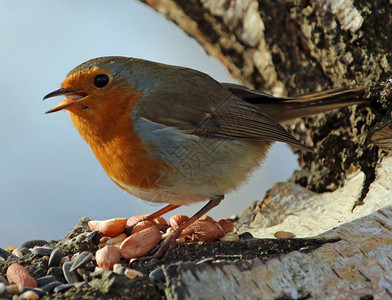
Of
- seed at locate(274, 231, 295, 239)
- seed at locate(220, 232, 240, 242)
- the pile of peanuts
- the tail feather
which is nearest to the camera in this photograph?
the pile of peanuts

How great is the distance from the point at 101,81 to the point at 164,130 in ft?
1.45

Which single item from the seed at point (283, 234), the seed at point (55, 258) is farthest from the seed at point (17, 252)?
the seed at point (283, 234)

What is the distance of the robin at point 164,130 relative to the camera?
2506 millimetres

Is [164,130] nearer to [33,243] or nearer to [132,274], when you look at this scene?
[132,274]

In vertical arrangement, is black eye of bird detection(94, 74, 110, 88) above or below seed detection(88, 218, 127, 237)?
above

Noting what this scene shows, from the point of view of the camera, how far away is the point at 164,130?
2.60 meters

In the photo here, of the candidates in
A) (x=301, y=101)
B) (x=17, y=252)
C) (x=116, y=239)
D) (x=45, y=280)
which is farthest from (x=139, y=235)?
(x=301, y=101)

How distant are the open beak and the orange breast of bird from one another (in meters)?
0.04

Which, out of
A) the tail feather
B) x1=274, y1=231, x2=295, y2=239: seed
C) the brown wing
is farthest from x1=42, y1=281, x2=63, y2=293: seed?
the tail feather

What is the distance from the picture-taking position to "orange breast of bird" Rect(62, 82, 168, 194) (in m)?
2.48

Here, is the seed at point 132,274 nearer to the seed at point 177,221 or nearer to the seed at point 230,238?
the seed at point 230,238

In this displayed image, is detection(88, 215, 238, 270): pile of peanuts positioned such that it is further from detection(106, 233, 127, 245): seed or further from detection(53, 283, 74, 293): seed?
detection(53, 283, 74, 293): seed

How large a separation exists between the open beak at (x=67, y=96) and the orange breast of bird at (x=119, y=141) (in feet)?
0.15

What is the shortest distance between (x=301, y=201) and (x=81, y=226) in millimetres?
1574
